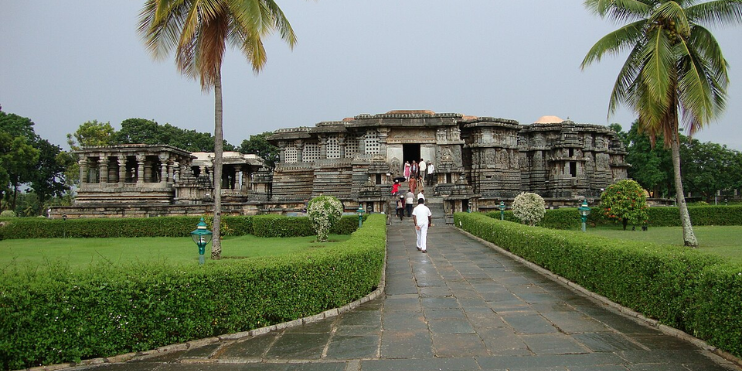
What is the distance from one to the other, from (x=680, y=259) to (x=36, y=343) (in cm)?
690

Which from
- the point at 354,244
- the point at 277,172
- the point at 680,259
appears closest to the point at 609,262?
the point at 680,259

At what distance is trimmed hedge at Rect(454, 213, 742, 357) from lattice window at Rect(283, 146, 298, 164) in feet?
72.1

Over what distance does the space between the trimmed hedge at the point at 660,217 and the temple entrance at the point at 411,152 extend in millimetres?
9500

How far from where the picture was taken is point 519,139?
30453 mm

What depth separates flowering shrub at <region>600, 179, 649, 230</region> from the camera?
18.0m

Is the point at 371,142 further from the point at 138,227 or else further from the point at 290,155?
the point at 138,227

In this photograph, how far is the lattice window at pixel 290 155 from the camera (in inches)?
1139

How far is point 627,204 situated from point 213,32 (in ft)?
54.3

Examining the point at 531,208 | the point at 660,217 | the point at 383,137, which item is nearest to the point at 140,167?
the point at 383,137

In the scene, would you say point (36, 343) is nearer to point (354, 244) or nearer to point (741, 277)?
point (354, 244)

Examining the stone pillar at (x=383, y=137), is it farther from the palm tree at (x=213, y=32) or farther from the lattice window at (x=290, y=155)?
the palm tree at (x=213, y=32)

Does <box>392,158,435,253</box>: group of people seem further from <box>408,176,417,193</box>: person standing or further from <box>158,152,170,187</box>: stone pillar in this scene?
<box>158,152,170,187</box>: stone pillar

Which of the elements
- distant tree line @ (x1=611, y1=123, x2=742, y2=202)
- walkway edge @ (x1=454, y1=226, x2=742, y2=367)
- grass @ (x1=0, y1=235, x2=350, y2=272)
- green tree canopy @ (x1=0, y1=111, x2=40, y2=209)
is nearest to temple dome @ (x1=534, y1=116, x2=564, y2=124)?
distant tree line @ (x1=611, y1=123, x2=742, y2=202)

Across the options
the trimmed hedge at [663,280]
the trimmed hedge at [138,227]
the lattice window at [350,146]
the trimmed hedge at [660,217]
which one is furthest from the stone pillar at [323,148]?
the trimmed hedge at [663,280]
